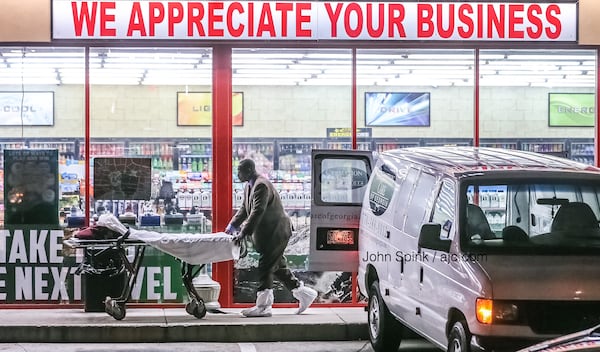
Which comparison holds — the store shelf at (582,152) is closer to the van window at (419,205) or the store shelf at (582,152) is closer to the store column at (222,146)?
the van window at (419,205)

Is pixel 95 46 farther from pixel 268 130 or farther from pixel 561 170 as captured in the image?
pixel 561 170

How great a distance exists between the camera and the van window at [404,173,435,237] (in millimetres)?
8523

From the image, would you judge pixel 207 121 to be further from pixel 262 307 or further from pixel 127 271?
pixel 262 307

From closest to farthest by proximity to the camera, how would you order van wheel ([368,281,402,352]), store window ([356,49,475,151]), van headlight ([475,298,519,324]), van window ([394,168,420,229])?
van headlight ([475,298,519,324]), van window ([394,168,420,229]), van wheel ([368,281,402,352]), store window ([356,49,475,151])

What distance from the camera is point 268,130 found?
12.1m

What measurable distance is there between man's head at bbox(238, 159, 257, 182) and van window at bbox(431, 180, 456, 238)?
11.4 feet

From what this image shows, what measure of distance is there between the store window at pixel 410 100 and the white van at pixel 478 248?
80.8 inches

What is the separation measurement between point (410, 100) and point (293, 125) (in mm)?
1541

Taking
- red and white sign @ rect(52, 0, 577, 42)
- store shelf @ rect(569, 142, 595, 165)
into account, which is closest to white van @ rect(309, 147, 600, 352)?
red and white sign @ rect(52, 0, 577, 42)

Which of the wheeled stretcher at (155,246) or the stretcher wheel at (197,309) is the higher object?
the wheeled stretcher at (155,246)

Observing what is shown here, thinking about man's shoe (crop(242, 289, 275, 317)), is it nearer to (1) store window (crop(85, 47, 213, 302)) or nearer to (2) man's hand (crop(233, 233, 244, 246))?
(2) man's hand (crop(233, 233, 244, 246))

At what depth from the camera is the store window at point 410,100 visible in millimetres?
12172

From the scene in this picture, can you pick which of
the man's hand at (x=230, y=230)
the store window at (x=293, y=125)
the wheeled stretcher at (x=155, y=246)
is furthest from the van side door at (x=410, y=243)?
the store window at (x=293, y=125)

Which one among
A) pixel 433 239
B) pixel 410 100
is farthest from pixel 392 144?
pixel 433 239
